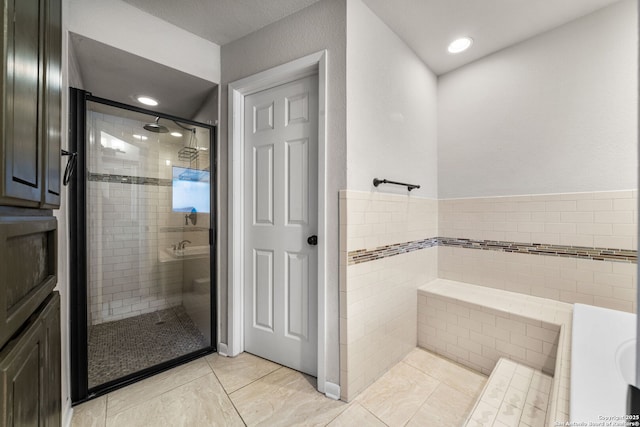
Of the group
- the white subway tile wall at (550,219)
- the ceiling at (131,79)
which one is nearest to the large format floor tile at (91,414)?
the ceiling at (131,79)

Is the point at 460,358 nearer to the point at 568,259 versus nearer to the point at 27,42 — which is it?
the point at 568,259

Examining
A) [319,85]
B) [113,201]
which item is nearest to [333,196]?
[319,85]

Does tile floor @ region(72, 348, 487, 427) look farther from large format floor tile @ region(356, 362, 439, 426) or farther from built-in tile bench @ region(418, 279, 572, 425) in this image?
built-in tile bench @ region(418, 279, 572, 425)

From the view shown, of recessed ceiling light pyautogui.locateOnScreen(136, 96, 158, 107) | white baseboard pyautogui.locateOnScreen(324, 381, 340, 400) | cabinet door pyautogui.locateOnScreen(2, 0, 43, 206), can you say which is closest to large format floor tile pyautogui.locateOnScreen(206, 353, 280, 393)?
white baseboard pyautogui.locateOnScreen(324, 381, 340, 400)

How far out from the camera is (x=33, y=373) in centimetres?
60

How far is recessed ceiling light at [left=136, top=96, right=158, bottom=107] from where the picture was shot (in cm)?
234

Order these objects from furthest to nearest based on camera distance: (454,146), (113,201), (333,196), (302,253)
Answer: (454,146), (113,201), (302,253), (333,196)

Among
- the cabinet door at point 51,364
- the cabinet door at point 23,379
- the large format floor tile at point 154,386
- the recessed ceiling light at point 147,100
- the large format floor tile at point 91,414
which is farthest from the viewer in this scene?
the recessed ceiling light at point 147,100

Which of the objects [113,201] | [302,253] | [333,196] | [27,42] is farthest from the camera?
[113,201]

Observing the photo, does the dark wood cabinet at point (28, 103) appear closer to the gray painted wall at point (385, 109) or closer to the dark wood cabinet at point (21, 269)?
the dark wood cabinet at point (21, 269)

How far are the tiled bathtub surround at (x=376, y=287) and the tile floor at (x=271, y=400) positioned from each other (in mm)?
139

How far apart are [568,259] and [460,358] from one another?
105cm

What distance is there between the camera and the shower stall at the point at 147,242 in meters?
1.94

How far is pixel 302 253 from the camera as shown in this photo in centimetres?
178
